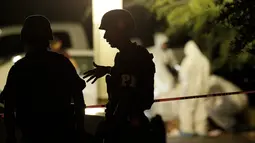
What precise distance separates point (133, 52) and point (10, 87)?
2.97ft

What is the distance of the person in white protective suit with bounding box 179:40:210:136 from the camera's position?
29.1 ft

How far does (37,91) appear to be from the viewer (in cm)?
366

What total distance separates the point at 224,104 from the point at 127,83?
18.7 feet

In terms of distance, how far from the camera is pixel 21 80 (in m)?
3.65

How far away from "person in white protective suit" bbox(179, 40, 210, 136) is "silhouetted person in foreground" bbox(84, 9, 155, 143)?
5088 mm

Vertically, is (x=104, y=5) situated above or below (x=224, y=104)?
above

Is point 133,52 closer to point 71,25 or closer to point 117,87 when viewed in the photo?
point 117,87

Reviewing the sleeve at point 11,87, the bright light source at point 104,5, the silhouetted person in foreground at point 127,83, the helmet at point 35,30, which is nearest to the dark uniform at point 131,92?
the silhouetted person in foreground at point 127,83

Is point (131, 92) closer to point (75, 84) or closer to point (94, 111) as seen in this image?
point (75, 84)

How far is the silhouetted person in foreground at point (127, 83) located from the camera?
3.79 meters

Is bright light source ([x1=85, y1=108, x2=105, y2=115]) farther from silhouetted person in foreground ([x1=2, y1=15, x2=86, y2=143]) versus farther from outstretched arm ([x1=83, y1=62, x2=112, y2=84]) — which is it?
silhouetted person in foreground ([x1=2, y1=15, x2=86, y2=143])

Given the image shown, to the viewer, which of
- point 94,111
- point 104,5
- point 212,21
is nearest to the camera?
point 212,21

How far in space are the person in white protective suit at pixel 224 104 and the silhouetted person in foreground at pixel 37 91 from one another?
5728mm

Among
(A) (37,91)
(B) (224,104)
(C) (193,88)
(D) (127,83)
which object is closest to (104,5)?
(D) (127,83)
